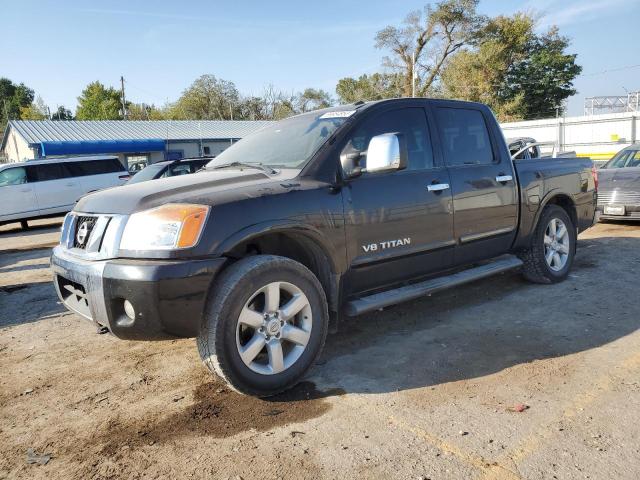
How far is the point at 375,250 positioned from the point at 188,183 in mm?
1367

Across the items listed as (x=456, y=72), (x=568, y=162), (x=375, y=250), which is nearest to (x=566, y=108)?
(x=456, y=72)

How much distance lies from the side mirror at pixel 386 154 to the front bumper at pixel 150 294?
4.00 ft

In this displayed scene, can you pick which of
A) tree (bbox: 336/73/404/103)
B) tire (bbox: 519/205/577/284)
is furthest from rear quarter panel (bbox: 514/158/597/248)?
tree (bbox: 336/73/404/103)

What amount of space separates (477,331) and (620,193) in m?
6.25

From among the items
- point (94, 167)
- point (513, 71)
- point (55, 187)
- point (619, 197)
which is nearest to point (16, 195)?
point (55, 187)

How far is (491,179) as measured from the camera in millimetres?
4465

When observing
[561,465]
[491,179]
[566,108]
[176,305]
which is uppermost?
[566,108]

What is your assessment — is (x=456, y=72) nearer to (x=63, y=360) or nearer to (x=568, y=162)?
(x=568, y=162)

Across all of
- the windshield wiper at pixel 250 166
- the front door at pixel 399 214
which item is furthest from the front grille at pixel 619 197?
the windshield wiper at pixel 250 166

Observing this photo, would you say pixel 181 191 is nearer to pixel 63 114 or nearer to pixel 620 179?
pixel 620 179

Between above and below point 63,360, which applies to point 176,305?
above

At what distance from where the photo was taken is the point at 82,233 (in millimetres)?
3188

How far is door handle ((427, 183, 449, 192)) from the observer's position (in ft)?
12.8

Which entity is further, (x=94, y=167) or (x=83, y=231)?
(x=94, y=167)
